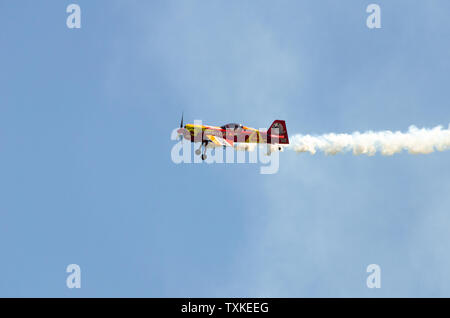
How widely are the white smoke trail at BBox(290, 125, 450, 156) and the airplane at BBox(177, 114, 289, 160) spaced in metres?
1.35

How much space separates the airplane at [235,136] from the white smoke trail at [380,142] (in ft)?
4.42

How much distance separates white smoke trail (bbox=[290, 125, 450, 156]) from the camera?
4966cm

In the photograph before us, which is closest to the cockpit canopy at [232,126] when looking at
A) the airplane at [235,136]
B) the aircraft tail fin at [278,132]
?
the airplane at [235,136]

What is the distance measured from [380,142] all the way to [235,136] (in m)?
10.7

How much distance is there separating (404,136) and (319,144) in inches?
269

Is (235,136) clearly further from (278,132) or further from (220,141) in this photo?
(278,132)

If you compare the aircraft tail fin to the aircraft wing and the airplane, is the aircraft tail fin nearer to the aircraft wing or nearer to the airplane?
the airplane

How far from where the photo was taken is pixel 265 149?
Answer: 56.0 meters

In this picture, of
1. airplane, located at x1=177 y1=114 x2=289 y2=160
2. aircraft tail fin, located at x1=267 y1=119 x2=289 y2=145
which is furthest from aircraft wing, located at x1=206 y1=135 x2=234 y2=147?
aircraft tail fin, located at x1=267 y1=119 x2=289 y2=145

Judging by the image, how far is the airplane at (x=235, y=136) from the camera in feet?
176

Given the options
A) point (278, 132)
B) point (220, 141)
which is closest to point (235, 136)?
point (220, 141)
